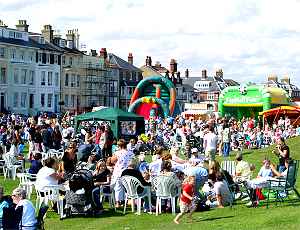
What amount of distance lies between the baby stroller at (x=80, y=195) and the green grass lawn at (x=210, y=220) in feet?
0.78

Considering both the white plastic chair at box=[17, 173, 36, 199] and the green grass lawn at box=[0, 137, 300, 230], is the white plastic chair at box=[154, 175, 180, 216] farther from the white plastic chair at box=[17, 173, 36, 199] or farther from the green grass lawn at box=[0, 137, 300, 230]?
the white plastic chair at box=[17, 173, 36, 199]

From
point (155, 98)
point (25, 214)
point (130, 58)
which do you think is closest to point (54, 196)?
point (25, 214)

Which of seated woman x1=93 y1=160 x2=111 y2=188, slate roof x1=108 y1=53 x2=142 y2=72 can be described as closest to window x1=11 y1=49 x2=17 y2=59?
slate roof x1=108 y1=53 x2=142 y2=72

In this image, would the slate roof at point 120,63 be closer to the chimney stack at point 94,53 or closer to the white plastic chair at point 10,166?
the chimney stack at point 94,53

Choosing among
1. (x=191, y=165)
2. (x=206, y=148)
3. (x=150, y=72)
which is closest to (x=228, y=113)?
(x=206, y=148)

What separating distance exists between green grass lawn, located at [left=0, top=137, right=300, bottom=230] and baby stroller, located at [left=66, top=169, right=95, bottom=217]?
0.24 m

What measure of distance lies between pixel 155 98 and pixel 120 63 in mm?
42821

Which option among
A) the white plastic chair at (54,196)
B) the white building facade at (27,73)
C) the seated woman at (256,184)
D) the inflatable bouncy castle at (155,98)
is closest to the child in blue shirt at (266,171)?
the seated woman at (256,184)

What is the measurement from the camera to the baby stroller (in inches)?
583

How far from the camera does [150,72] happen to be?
351 ft

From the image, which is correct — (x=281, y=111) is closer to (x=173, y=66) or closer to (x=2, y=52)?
(x=2, y=52)

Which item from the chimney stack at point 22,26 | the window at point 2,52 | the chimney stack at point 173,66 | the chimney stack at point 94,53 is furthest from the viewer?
the chimney stack at point 173,66

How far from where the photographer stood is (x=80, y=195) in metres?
14.9

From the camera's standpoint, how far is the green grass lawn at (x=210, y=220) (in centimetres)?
1316
